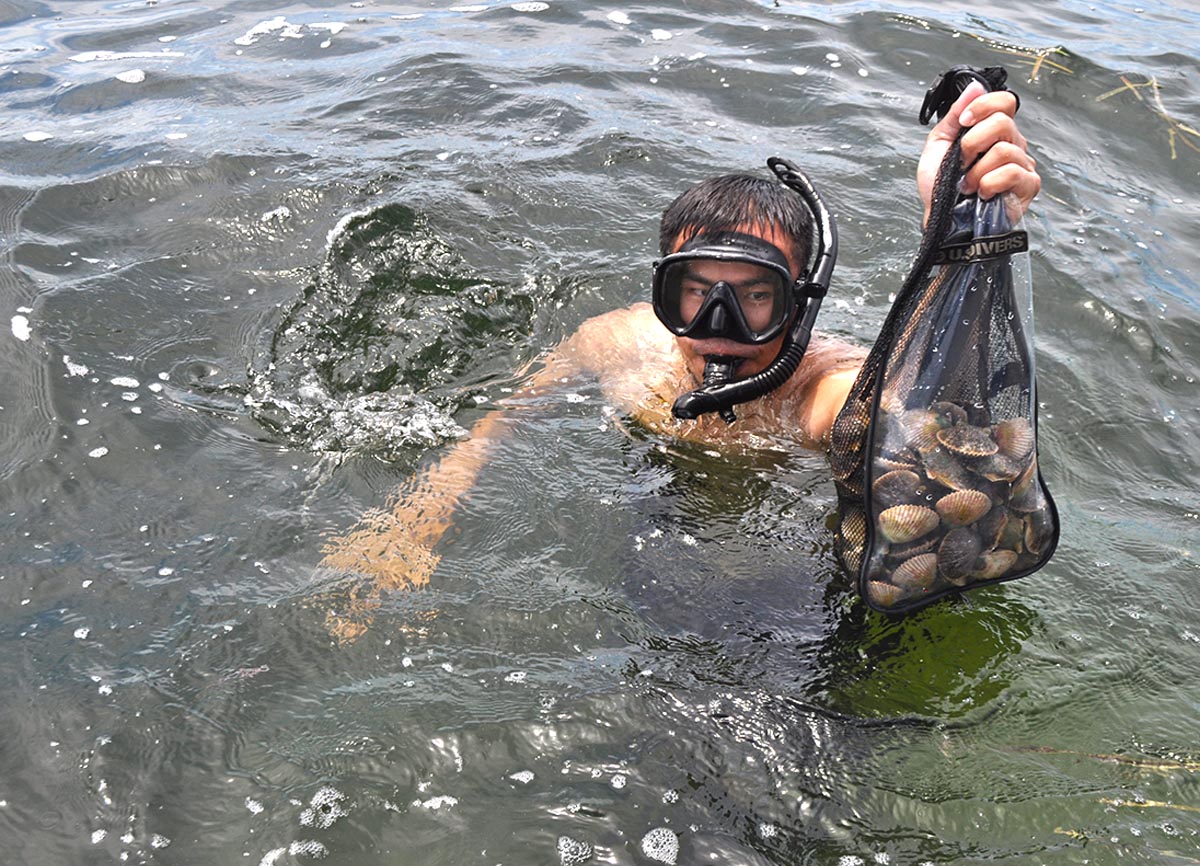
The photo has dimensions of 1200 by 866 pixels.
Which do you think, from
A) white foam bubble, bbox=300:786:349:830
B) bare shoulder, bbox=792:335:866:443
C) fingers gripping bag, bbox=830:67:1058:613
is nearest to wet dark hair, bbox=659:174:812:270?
bare shoulder, bbox=792:335:866:443

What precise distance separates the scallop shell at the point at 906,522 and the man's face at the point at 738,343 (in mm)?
909

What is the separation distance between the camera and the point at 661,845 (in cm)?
231

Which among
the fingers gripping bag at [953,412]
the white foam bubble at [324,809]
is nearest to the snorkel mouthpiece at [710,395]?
the fingers gripping bag at [953,412]

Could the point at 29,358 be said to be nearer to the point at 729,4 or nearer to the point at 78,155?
the point at 78,155

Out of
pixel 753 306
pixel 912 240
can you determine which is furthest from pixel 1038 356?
pixel 753 306

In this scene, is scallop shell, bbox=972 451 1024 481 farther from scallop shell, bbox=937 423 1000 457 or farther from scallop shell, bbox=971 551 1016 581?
scallop shell, bbox=971 551 1016 581

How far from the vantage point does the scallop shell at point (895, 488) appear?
2.35 metres

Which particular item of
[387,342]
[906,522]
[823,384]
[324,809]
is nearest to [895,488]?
[906,522]

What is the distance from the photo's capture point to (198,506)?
10.8 feet

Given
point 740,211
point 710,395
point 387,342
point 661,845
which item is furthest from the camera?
point 387,342

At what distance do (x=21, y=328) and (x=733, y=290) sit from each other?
291cm

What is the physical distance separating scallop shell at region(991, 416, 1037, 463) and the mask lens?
0.92 metres

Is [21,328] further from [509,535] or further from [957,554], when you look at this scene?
[957,554]

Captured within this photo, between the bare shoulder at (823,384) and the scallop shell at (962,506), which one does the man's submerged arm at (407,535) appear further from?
the scallop shell at (962,506)
